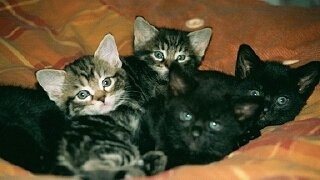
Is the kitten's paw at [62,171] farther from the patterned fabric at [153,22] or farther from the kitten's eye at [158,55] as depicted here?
the kitten's eye at [158,55]

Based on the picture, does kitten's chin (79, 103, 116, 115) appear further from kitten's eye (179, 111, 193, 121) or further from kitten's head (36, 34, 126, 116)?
kitten's eye (179, 111, 193, 121)

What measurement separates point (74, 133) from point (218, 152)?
1.88 ft

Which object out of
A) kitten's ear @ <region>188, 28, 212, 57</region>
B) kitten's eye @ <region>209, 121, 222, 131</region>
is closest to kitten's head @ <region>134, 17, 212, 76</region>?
kitten's ear @ <region>188, 28, 212, 57</region>

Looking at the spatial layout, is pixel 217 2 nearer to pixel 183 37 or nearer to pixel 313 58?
pixel 183 37

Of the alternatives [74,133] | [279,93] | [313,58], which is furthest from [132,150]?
[313,58]

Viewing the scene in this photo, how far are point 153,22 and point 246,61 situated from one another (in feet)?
2.72

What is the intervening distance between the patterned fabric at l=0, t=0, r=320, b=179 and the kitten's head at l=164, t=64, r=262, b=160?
0.55 feet

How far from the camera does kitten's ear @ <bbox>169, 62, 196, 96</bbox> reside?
175cm

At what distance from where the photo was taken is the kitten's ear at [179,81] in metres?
1.75

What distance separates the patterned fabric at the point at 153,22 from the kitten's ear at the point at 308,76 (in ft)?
0.23

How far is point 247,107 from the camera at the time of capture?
1.69 meters

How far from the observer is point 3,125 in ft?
5.97

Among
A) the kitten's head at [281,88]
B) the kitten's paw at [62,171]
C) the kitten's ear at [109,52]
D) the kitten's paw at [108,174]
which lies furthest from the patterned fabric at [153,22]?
the kitten's paw at [62,171]

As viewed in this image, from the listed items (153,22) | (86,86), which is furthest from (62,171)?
(153,22)
